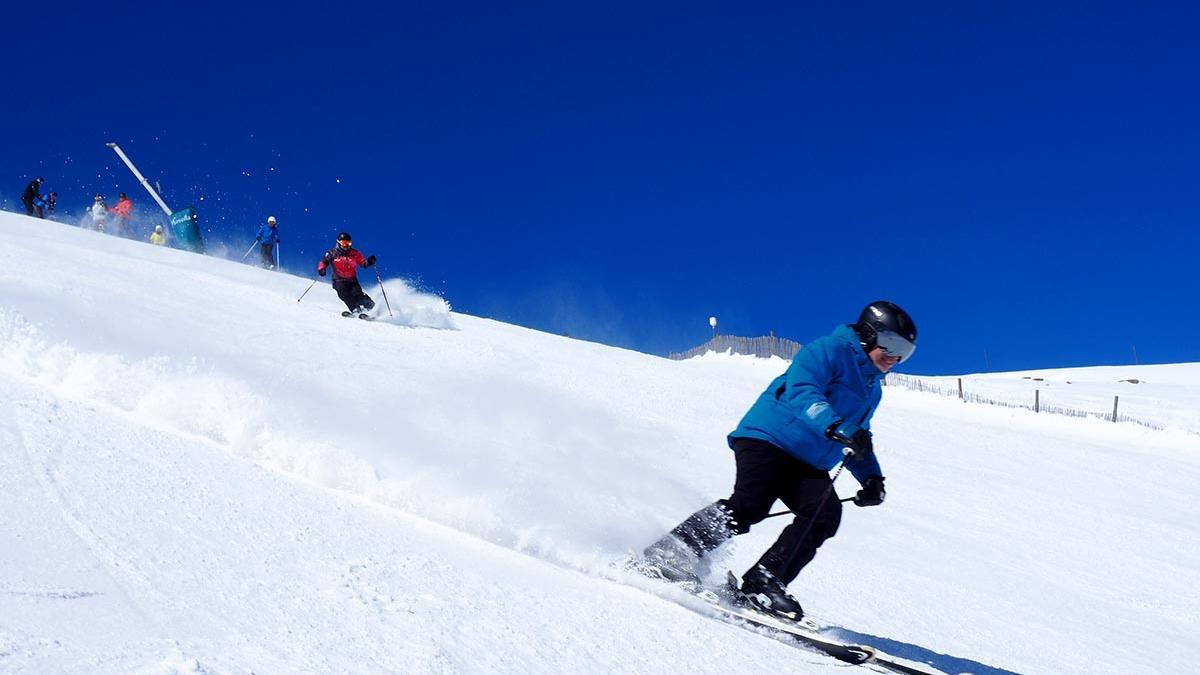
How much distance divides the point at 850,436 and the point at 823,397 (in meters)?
0.25

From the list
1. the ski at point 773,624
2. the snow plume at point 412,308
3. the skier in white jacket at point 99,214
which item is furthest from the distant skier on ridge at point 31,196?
the ski at point 773,624

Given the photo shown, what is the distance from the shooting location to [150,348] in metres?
6.39

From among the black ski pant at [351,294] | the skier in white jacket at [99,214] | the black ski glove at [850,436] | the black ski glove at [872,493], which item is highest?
the skier in white jacket at [99,214]

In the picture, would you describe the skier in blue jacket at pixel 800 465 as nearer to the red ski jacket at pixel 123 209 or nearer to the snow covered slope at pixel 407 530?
the snow covered slope at pixel 407 530

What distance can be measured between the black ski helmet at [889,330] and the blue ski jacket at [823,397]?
0.20 feet

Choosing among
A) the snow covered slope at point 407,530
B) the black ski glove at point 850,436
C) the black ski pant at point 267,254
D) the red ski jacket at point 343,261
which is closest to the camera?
the snow covered slope at point 407,530

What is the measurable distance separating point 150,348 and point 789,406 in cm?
456

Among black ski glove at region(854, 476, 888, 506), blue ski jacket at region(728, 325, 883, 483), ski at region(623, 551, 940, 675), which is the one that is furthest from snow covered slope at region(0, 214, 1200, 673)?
blue ski jacket at region(728, 325, 883, 483)

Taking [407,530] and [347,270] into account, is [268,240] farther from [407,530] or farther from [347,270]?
[407,530]

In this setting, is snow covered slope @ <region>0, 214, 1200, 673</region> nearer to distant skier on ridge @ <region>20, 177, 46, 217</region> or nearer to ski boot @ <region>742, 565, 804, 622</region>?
ski boot @ <region>742, 565, 804, 622</region>

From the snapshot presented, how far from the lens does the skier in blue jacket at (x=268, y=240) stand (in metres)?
23.3

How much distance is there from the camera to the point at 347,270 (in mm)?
14492

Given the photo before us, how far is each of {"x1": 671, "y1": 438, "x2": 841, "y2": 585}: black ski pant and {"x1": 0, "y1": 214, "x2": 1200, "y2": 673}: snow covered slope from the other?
42 cm

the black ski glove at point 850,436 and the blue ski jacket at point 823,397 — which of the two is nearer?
the black ski glove at point 850,436
